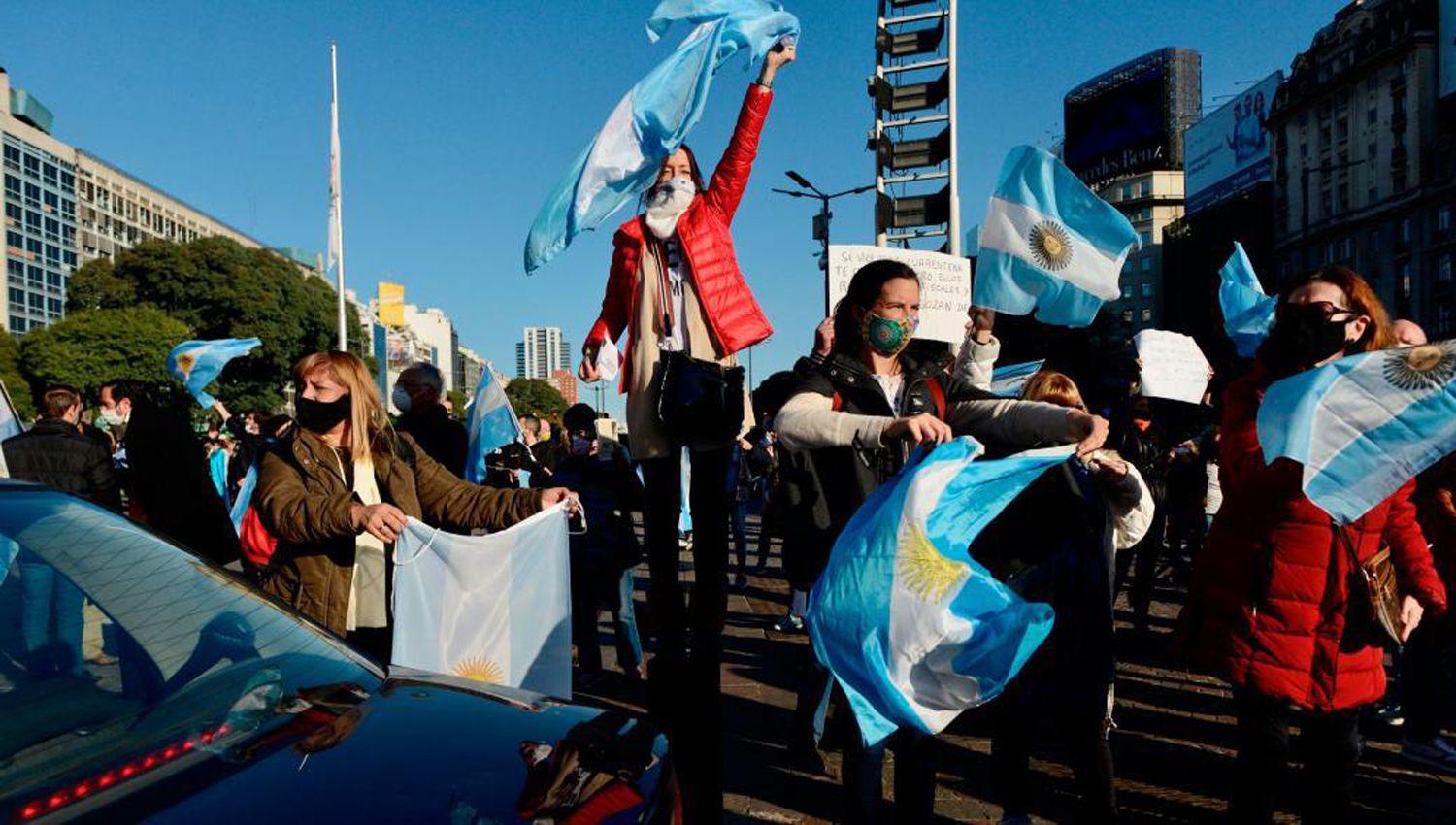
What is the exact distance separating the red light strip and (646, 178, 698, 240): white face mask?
2.24 m

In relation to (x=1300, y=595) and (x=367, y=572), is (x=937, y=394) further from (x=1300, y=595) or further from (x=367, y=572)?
(x=367, y=572)

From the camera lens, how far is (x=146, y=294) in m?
60.1

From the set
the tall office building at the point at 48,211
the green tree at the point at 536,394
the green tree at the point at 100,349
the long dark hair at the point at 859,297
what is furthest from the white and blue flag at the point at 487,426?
the green tree at the point at 536,394

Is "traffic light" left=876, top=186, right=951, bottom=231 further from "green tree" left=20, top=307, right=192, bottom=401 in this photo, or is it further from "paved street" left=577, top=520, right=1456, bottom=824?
"green tree" left=20, top=307, right=192, bottom=401

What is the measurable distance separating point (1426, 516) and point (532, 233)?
4.14 meters

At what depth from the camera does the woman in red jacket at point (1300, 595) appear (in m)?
3.13

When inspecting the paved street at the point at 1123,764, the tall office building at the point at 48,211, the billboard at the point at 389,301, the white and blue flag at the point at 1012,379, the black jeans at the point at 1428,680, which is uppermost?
the tall office building at the point at 48,211

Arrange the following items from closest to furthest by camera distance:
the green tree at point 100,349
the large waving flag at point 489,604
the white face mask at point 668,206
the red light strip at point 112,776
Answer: the red light strip at point 112,776, the white face mask at point 668,206, the large waving flag at point 489,604, the green tree at point 100,349

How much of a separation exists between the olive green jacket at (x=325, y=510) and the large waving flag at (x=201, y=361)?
5.97 meters

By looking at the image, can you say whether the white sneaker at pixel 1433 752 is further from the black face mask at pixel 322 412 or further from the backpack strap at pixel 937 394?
the black face mask at pixel 322 412

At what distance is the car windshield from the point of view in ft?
6.01

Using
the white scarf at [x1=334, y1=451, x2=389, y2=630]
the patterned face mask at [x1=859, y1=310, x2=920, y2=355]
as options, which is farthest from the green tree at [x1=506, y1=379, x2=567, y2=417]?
the patterned face mask at [x1=859, y1=310, x2=920, y2=355]

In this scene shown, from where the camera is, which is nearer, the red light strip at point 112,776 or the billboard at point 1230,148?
the red light strip at point 112,776

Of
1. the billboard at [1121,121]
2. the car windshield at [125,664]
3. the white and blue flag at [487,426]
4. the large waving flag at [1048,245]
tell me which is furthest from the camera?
the billboard at [1121,121]
